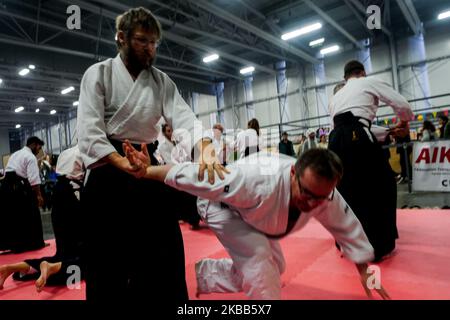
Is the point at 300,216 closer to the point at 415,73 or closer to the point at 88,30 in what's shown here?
the point at 88,30

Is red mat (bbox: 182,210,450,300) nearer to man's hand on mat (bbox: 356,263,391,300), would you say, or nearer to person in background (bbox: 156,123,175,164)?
man's hand on mat (bbox: 356,263,391,300)

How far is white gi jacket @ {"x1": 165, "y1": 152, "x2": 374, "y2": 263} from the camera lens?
1588 mm

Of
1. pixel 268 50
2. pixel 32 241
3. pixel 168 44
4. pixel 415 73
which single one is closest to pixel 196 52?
pixel 168 44

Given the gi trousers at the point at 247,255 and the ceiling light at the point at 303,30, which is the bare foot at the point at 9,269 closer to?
the gi trousers at the point at 247,255

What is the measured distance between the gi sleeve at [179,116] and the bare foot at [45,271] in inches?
75.7

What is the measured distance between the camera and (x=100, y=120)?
1490 mm

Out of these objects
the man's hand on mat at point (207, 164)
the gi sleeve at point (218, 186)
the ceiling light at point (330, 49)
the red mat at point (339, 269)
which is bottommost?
the red mat at point (339, 269)

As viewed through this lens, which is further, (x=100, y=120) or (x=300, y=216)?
(x=300, y=216)

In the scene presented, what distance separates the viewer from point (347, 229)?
180cm

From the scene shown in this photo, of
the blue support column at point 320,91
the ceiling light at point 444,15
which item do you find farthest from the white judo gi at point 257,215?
the blue support column at point 320,91

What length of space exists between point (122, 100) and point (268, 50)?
48.8 ft

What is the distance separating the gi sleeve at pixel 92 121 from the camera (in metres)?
1.43

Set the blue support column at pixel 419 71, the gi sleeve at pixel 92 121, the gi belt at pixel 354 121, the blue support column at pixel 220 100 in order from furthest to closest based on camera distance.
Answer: the blue support column at pixel 220 100
the blue support column at pixel 419 71
the gi belt at pixel 354 121
the gi sleeve at pixel 92 121
